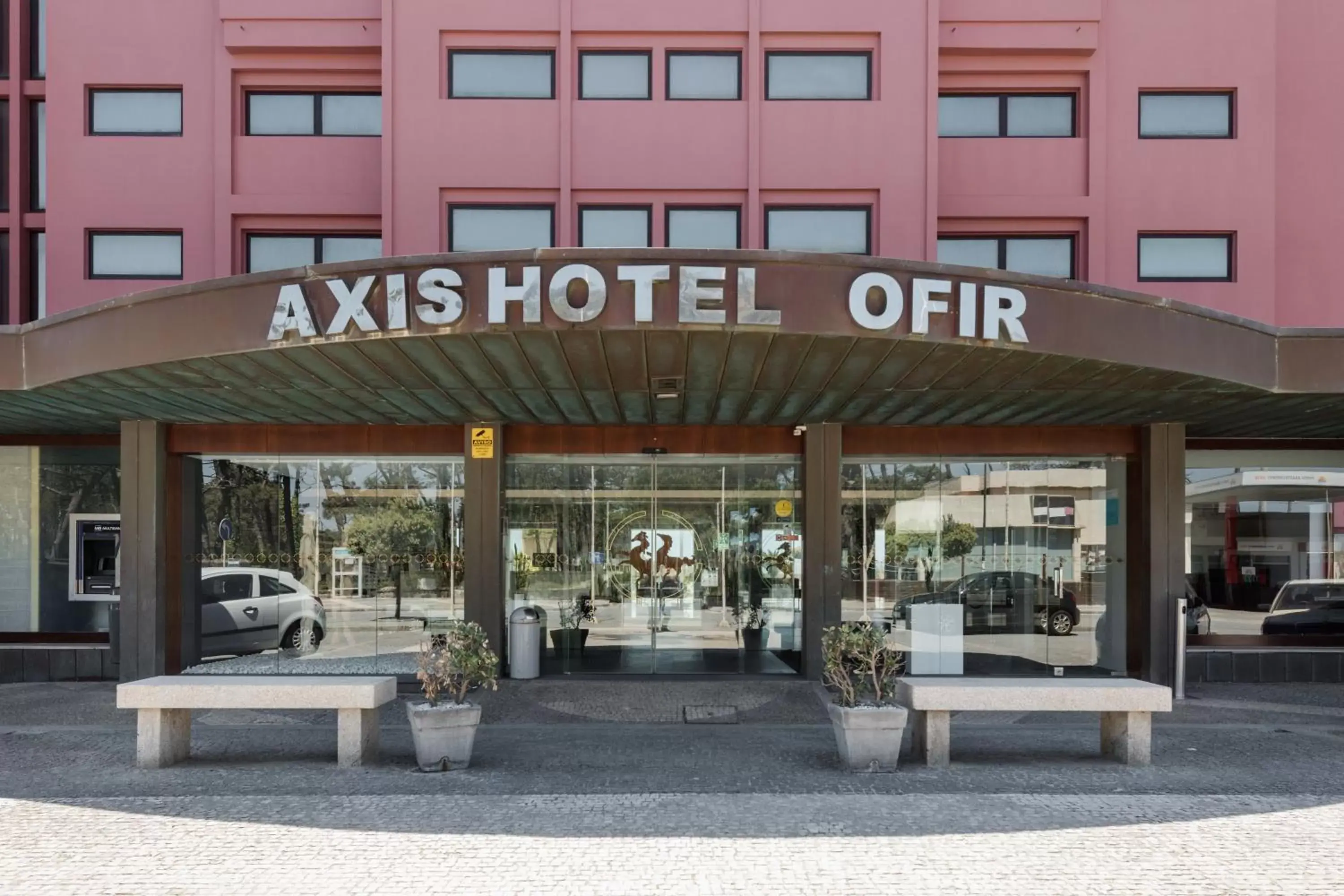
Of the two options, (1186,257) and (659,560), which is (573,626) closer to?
(659,560)

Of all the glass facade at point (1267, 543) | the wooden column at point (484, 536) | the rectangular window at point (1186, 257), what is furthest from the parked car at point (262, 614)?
the glass facade at point (1267, 543)

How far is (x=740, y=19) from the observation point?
14016mm

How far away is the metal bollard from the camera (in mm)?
12922

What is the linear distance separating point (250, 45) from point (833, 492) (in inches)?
407

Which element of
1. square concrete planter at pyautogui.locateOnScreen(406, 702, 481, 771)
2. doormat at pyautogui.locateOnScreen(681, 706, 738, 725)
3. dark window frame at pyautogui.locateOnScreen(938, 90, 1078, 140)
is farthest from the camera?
dark window frame at pyautogui.locateOnScreen(938, 90, 1078, 140)

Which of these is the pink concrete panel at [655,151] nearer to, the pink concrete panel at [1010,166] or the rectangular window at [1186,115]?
the pink concrete panel at [1010,166]

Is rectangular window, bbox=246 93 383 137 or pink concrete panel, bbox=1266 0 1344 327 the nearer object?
pink concrete panel, bbox=1266 0 1344 327

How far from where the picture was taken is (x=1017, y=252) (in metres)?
14.6

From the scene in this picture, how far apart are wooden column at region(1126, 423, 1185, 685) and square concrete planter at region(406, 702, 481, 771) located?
30.9 ft

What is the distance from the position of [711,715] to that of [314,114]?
10312 mm

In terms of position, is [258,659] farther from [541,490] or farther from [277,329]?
[277,329]

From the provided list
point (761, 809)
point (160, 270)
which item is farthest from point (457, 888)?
point (160, 270)

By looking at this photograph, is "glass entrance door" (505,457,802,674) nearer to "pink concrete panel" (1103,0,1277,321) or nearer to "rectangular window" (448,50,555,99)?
"rectangular window" (448,50,555,99)

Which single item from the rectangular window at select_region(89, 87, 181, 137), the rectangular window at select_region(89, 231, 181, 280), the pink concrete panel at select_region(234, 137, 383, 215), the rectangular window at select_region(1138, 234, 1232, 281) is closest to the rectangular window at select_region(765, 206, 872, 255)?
the rectangular window at select_region(1138, 234, 1232, 281)
